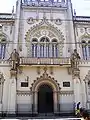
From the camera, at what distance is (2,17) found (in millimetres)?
26719

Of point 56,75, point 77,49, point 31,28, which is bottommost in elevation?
point 56,75

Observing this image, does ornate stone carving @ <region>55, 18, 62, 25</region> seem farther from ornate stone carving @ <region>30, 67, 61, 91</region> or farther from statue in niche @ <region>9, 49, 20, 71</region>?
statue in niche @ <region>9, 49, 20, 71</region>

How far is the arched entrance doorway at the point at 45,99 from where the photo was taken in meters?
24.1

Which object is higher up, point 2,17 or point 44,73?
point 2,17

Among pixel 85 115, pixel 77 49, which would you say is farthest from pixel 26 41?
pixel 85 115

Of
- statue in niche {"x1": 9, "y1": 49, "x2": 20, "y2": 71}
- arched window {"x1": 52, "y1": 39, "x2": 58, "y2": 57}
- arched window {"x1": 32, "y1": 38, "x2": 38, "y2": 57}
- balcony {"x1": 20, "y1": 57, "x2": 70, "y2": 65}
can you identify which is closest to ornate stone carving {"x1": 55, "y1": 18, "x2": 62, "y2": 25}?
arched window {"x1": 52, "y1": 39, "x2": 58, "y2": 57}

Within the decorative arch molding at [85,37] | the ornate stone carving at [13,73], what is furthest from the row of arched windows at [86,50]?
the ornate stone carving at [13,73]

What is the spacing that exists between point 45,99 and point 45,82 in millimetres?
3184

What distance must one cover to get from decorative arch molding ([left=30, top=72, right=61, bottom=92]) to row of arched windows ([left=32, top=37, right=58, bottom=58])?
2.81 m

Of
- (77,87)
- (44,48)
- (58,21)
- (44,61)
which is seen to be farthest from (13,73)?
(58,21)

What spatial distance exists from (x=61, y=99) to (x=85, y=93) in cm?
279

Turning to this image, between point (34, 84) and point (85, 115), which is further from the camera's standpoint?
point (34, 84)

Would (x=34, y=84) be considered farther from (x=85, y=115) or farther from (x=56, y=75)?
(x=85, y=115)

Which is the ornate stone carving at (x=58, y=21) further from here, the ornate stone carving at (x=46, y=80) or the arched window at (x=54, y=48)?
the ornate stone carving at (x=46, y=80)
